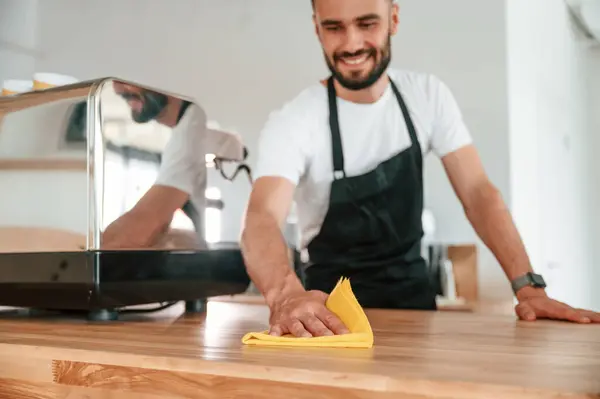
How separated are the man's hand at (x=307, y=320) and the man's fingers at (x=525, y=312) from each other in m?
0.31

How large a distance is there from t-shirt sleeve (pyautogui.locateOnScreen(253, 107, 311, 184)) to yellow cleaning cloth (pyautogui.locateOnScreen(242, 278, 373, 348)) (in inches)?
19.8

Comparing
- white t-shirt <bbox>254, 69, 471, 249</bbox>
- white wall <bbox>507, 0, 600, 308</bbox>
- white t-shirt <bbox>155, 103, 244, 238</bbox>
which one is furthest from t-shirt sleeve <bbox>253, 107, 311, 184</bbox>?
white wall <bbox>507, 0, 600, 308</bbox>

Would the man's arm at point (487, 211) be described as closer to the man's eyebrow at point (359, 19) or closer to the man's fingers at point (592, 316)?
the man's fingers at point (592, 316)

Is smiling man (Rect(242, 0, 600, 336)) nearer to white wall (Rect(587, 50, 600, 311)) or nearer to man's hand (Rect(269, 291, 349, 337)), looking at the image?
man's hand (Rect(269, 291, 349, 337))

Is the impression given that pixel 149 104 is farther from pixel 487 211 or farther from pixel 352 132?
pixel 487 211

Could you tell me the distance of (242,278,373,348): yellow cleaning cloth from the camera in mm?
607

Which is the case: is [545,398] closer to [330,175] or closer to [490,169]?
[330,175]

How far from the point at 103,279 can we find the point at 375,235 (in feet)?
2.10

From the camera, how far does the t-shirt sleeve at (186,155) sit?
39.7 inches

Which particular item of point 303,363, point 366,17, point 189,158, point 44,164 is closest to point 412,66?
point 366,17

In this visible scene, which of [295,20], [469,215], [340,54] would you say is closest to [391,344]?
[469,215]

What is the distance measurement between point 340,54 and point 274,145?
0.99 ft

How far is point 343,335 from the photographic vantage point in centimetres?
61

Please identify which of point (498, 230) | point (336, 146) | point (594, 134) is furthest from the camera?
point (594, 134)
